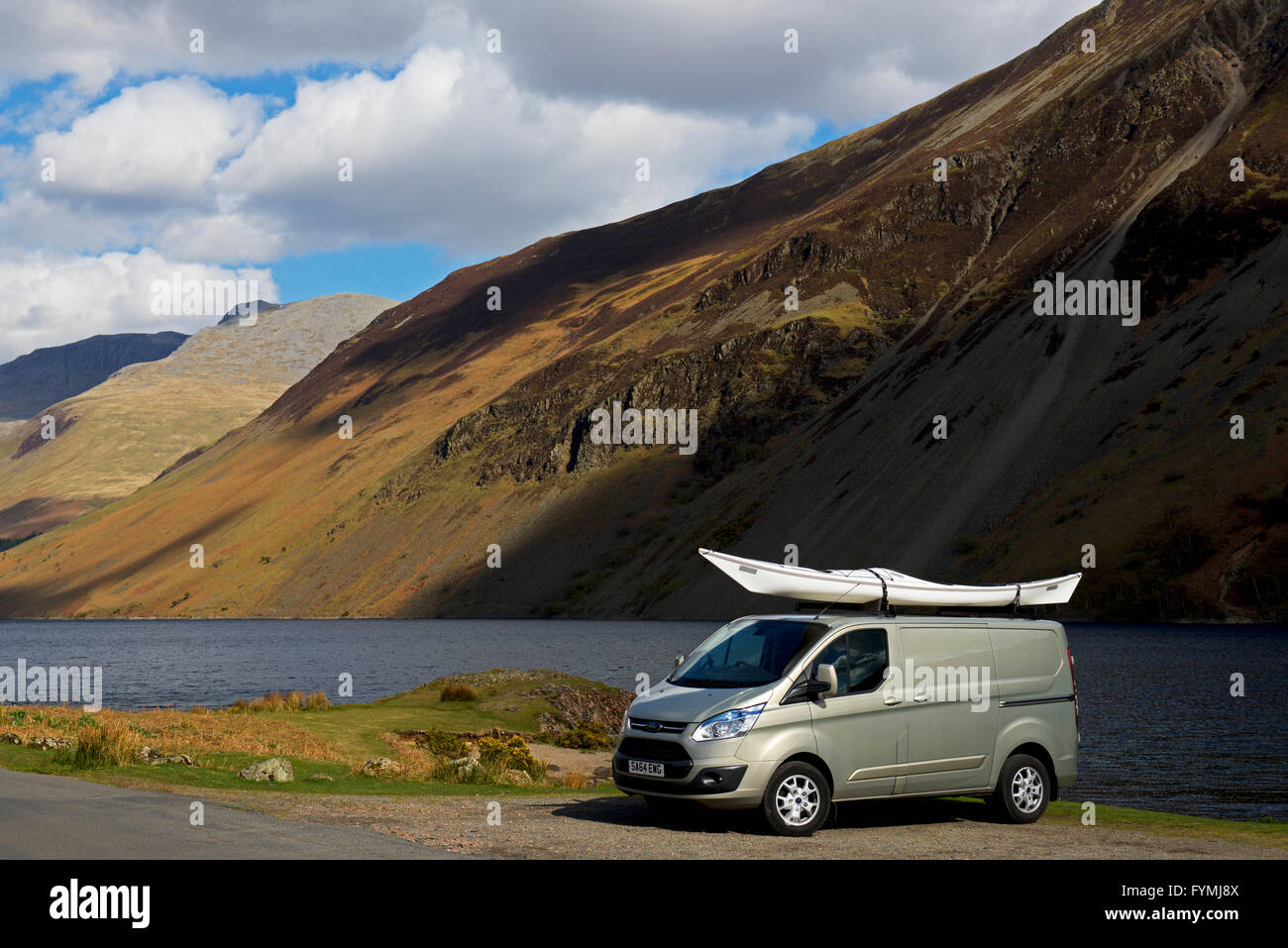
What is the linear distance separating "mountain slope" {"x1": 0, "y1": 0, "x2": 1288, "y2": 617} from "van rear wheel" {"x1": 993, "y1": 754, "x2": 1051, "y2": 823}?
8463cm

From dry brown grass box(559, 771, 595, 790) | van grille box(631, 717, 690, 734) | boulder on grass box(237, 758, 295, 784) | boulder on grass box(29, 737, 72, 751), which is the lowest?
dry brown grass box(559, 771, 595, 790)

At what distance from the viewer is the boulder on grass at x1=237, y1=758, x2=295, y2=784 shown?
18.6 m

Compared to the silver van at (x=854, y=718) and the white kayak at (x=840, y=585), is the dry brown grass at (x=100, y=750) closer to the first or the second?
the silver van at (x=854, y=718)

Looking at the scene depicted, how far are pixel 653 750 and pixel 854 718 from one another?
258 centimetres

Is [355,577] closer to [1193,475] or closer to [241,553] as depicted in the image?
[241,553]

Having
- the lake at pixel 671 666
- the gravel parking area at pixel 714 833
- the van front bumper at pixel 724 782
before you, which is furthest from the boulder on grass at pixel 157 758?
the lake at pixel 671 666

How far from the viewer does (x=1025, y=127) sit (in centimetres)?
17225

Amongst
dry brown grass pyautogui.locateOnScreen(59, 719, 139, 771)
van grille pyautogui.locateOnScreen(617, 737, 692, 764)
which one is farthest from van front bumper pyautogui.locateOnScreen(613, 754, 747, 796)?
dry brown grass pyautogui.locateOnScreen(59, 719, 139, 771)

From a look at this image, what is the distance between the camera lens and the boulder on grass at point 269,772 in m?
18.6

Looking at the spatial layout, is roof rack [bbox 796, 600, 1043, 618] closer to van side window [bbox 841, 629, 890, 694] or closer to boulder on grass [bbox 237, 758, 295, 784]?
van side window [bbox 841, 629, 890, 694]

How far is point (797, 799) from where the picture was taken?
14.5m

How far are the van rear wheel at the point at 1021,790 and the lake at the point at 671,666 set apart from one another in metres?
8.41

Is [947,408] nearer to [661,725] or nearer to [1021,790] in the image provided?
[1021,790]
